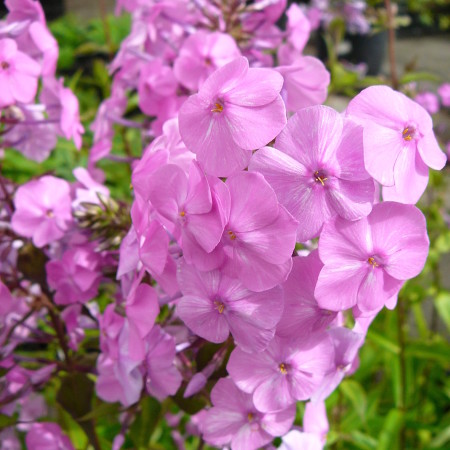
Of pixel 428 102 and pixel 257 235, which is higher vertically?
pixel 257 235

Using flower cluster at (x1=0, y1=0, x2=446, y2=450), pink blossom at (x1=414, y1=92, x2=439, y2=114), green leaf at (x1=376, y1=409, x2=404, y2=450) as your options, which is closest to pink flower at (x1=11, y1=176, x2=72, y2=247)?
flower cluster at (x1=0, y1=0, x2=446, y2=450)

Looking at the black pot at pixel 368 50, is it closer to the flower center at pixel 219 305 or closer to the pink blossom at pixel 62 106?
the pink blossom at pixel 62 106

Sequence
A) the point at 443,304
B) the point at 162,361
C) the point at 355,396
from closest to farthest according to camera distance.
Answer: the point at 162,361
the point at 355,396
the point at 443,304

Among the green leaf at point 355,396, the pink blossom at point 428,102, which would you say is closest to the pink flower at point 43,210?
the green leaf at point 355,396

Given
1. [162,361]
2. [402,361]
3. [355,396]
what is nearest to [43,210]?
[162,361]

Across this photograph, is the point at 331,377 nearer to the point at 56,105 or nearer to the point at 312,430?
the point at 312,430

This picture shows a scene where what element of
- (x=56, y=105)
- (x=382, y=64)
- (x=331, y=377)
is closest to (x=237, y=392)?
(x=331, y=377)

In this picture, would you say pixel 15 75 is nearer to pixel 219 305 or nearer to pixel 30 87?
pixel 30 87
